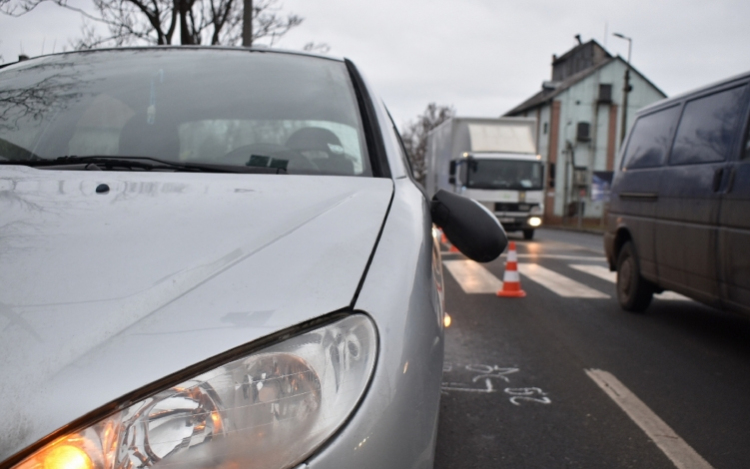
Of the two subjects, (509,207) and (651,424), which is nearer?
(651,424)

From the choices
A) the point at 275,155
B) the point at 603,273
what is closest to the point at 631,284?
the point at 603,273

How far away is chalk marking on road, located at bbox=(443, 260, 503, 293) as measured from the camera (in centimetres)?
832

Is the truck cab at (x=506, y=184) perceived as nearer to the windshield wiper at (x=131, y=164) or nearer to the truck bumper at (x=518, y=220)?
the truck bumper at (x=518, y=220)

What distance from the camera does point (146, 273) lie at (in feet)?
4.05

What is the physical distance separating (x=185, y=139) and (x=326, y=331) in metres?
1.21

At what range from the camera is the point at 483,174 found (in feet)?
64.3

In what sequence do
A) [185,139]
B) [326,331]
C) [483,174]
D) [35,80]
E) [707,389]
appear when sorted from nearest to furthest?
[326,331]
[185,139]
[35,80]
[707,389]
[483,174]

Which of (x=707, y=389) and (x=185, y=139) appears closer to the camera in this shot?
(x=185, y=139)

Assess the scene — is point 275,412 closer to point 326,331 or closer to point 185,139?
point 326,331

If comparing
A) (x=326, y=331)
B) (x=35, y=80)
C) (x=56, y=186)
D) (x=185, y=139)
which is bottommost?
(x=326, y=331)

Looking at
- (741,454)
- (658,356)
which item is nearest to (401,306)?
(741,454)

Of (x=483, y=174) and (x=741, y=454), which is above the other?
(x=483, y=174)

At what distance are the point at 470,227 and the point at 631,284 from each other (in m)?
4.77

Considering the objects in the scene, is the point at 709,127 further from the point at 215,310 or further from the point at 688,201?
the point at 215,310
